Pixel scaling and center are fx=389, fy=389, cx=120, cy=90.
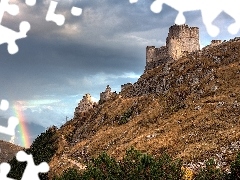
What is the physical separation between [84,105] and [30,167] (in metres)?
99.0

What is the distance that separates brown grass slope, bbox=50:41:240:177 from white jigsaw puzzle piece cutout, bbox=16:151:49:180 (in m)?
32.5

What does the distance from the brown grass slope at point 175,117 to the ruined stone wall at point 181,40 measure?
8216 millimetres

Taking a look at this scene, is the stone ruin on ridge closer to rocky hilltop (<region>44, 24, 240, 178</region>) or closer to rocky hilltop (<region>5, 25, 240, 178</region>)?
rocky hilltop (<region>5, 25, 240, 178</region>)

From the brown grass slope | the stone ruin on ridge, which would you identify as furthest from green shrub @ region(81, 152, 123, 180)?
the stone ruin on ridge

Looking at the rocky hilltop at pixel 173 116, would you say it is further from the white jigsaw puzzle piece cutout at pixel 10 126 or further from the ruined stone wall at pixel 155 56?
the white jigsaw puzzle piece cutout at pixel 10 126

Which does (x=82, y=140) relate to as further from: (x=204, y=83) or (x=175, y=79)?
(x=204, y=83)

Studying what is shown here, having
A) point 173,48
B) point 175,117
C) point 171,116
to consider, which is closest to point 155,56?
point 173,48

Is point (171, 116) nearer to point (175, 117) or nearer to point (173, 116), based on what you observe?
point (173, 116)

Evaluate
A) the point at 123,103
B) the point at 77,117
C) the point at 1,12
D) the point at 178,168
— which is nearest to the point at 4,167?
the point at 1,12

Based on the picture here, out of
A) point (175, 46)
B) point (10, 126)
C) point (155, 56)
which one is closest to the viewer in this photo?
point (10, 126)

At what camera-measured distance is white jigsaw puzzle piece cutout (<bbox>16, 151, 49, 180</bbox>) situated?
2100 cm

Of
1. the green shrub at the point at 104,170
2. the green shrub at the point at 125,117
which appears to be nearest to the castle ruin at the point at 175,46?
the green shrub at the point at 125,117

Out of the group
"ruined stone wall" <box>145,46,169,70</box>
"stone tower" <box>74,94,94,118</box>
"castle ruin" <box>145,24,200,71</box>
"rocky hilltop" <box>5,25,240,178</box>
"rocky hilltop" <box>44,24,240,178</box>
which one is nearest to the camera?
"rocky hilltop" <box>44,24,240,178</box>

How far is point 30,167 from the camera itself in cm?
2239
